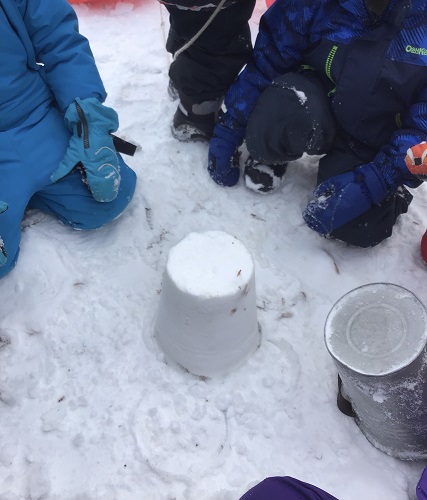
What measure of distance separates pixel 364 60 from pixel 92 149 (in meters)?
0.76

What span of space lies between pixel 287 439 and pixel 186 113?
3.53 feet

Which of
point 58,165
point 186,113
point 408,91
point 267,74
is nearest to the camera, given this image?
point 408,91

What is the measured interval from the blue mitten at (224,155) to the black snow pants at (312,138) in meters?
0.09

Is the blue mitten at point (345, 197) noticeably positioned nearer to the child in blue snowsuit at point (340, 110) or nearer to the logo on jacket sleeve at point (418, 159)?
the child in blue snowsuit at point (340, 110)

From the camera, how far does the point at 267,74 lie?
1595mm

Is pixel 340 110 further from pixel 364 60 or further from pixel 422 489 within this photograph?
pixel 422 489

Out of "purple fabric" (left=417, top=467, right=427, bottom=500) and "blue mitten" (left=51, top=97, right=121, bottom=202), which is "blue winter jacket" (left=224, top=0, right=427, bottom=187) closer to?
"blue mitten" (left=51, top=97, right=121, bottom=202)

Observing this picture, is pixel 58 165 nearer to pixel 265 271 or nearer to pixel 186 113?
pixel 186 113

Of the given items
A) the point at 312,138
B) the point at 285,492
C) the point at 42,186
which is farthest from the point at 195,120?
the point at 285,492

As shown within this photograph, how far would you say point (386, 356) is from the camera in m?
1.01

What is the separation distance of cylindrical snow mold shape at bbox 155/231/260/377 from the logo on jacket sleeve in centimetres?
44

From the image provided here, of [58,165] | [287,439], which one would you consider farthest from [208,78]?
[287,439]

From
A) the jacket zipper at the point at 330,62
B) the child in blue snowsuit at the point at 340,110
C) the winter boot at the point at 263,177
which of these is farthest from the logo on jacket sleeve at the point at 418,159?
the winter boot at the point at 263,177

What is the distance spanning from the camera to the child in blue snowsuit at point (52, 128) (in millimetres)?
1386
